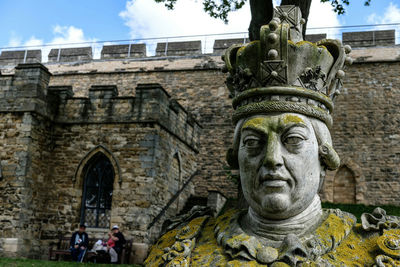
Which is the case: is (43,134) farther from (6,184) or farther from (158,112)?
(158,112)

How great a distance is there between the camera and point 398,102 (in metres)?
20.0

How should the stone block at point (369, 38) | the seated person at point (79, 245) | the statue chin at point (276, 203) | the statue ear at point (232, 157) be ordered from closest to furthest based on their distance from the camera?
the statue chin at point (276, 203)
the statue ear at point (232, 157)
the seated person at point (79, 245)
the stone block at point (369, 38)

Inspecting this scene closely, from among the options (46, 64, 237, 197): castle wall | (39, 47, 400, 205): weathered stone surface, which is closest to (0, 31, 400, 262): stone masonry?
(46, 64, 237, 197): castle wall

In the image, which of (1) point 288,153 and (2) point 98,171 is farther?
(2) point 98,171

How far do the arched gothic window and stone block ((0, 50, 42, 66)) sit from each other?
11.9 meters

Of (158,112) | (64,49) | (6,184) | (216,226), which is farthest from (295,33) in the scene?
(64,49)

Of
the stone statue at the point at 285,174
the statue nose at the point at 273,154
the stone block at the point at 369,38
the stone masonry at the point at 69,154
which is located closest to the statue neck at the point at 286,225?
the stone statue at the point at 285,174

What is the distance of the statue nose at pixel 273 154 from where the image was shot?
82.8 inches

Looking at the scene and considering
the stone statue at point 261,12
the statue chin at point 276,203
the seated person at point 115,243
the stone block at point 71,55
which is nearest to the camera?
the statue chin at point 276,203

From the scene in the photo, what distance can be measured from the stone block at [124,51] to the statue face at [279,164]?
2106 cm

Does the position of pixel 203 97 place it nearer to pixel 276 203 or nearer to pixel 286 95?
pixel 286 95

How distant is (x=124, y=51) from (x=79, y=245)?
13.1 metres

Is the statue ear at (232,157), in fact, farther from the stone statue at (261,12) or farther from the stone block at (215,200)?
the stone block at (215,200)

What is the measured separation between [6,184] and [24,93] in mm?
2657
